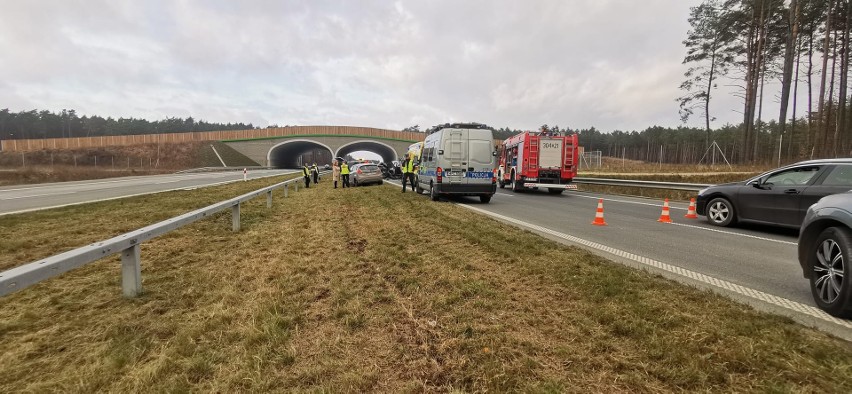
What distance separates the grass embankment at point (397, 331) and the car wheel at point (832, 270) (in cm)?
84

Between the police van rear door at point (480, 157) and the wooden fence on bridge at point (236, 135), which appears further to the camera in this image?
the wooden fence on bridge at point (236, 135)

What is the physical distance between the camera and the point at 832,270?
3502mm

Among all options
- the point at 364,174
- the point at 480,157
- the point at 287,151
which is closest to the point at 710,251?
the point at 480,157

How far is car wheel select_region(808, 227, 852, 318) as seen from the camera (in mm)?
3256

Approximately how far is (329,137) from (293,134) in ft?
23.8

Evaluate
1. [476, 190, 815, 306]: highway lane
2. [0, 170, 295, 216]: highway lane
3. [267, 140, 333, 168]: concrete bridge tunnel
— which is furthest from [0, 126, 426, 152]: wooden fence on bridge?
[476, 190, 815, 306]: highway lane

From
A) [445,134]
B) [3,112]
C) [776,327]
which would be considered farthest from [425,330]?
[3,112]

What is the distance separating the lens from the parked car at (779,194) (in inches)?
262

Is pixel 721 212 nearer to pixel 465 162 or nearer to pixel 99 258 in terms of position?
pixel 465 162

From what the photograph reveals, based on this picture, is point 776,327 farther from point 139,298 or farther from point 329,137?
point 329,137

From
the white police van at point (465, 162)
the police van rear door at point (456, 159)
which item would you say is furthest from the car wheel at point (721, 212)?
the police van rear door at point (456, 159)

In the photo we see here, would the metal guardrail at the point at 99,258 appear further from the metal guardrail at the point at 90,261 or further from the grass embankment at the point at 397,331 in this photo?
the grass embankment at the point at 397,331

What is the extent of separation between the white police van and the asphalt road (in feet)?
8.94

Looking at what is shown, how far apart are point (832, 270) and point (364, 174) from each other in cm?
1965
